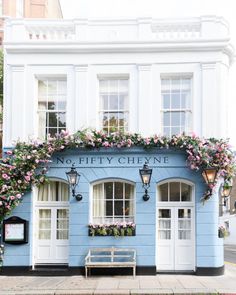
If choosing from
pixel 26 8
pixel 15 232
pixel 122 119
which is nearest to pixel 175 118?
pixel 122 119

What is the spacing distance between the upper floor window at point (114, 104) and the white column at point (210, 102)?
2.43 meters

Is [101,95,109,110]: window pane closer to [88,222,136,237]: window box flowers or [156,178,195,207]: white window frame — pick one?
[156,178,195,207]: white window frame

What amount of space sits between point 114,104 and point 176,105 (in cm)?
199

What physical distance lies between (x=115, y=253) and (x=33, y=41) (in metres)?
7.07

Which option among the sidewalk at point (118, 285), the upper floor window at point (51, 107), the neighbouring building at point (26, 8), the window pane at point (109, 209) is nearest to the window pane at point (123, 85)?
the upper floor window at point (51, 107)

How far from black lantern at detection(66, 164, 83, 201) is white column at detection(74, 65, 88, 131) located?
4.66 feet

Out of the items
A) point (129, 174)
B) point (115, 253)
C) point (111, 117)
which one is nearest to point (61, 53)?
point (111, 117)

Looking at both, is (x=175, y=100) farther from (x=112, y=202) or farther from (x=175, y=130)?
(x=112, y=202)

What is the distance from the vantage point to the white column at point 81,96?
14.1 meters

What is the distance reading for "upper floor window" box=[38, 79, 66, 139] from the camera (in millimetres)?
14539

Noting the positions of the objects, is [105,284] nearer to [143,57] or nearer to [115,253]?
[115,253]

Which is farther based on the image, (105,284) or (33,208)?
(33,208)

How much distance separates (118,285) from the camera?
12.1 meters

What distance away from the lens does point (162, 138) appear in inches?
537
